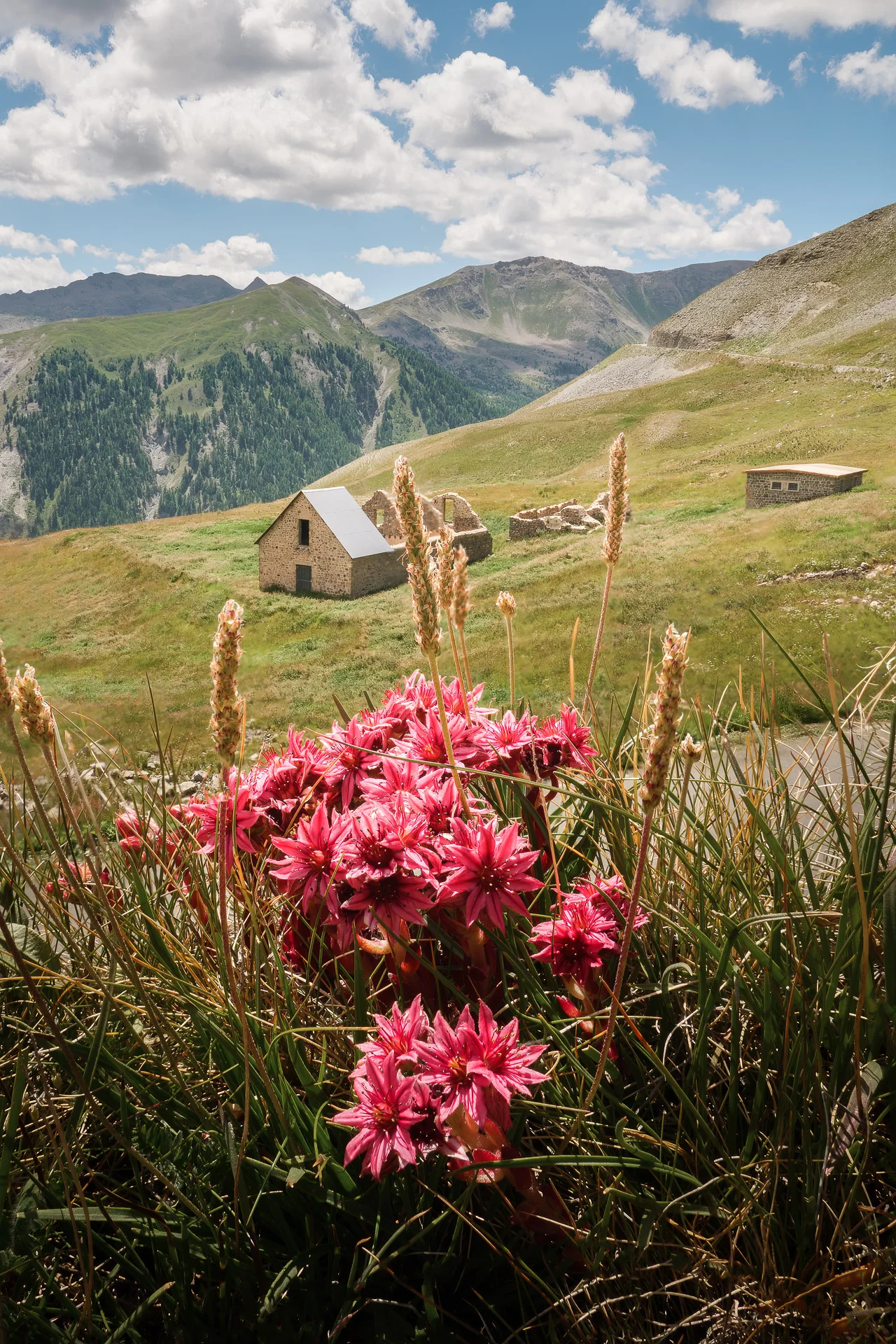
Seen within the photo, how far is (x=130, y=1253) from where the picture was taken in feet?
5.78

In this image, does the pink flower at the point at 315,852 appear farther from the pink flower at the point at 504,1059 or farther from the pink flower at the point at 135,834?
the pink flower at the point at 135,834

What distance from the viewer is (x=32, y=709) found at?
5.40ft

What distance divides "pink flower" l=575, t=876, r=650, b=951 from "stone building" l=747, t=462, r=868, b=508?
37283 mm

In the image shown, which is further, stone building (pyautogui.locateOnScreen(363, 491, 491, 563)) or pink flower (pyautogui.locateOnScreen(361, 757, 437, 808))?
stone building (pyautogui.locateOnScreen(363, 491, 491, 563))

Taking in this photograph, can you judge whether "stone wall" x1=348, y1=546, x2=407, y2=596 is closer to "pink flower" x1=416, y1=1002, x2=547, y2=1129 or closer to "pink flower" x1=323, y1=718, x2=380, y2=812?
"pink flower" x1=323, y1=718, x2=380, y2=812

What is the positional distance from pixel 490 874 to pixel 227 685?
2.66 ft

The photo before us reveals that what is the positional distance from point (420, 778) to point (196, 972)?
90 centimetres

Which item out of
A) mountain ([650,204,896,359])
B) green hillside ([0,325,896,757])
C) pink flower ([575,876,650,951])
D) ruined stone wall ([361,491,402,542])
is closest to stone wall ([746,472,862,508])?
green hillside ([0,325,896,757])

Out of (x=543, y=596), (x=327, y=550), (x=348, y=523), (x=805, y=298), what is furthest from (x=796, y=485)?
(x=805, y=298)

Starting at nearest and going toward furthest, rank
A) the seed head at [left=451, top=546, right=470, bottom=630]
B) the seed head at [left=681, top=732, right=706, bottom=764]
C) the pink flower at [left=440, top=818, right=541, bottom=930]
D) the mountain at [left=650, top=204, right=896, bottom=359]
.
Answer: the pink flower at [left=440, top=818, right=541, bottom=930]
the seed head at [left=681, top=732, right=706, bottom=764]
the seed head at [left=451, top=546, right=470, bottom=630]
the mountain at [left=650, top=204, right=896, bottom=359]

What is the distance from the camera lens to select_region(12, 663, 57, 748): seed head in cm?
162

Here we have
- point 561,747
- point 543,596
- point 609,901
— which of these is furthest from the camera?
point 543,596

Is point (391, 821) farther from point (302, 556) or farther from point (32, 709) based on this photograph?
point (302, 556)

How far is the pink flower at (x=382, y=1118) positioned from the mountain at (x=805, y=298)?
13235 cm
